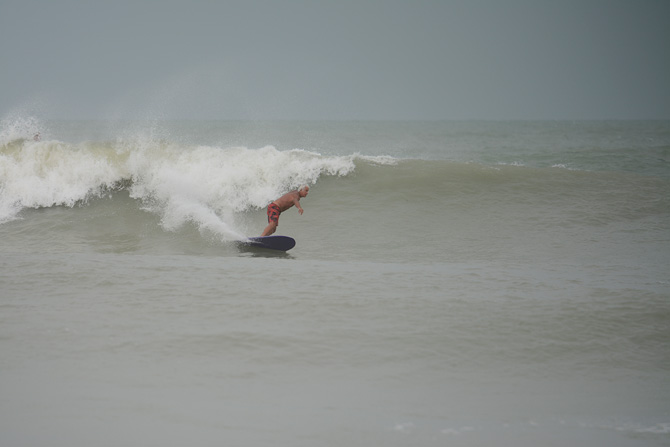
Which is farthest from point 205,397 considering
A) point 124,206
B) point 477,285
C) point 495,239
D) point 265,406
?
point 124,206

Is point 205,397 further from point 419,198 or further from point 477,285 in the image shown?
point 419,198

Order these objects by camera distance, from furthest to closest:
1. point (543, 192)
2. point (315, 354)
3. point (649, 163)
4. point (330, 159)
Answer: point (649, 163) < point (330, 159) < point (543, 192) < point (315, 354)

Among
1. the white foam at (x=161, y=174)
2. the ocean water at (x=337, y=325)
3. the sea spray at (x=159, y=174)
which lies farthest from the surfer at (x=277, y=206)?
the sea spray at (x=159, y=174)

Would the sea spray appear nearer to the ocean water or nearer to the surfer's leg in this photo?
the ocean water

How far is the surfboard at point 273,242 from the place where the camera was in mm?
9055

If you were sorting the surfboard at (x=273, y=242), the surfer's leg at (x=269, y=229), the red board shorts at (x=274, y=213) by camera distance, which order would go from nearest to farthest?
the surfboard at (x=273, y=242) < the surfer's leg at (x=269, y=229) < the red board shorts at (x=274, y=213)

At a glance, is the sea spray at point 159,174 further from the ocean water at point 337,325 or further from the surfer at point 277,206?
the surfer at point 277,206

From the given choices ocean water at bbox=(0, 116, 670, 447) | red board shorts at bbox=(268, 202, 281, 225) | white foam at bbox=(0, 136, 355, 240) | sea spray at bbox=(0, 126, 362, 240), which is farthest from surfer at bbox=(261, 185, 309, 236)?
sea spray at bbox=(0, 126, 362, 240)

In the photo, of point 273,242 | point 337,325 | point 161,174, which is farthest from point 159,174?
point 337,325

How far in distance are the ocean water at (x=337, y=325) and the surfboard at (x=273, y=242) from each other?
16 centimetres

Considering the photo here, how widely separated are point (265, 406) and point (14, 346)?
229 centimetres

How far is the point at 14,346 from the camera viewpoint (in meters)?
4.50

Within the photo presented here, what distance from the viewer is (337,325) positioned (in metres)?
5.09

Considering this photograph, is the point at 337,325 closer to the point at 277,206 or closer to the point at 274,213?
the point at 274,213
